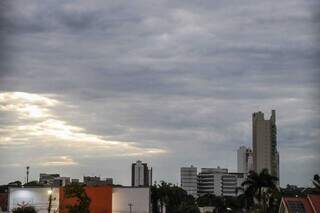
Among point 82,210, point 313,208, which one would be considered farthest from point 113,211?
point 313,208

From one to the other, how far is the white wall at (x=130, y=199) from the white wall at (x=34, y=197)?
398 inches

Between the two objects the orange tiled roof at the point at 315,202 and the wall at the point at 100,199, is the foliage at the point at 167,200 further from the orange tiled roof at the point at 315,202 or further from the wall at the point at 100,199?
the orange tiled roof at the point at 315,202

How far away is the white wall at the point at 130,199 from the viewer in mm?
119688

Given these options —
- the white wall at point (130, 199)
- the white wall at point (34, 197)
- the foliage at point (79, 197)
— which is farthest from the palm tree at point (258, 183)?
the white wall at point (34, 197)

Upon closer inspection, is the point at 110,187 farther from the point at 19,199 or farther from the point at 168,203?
the point at 168,203

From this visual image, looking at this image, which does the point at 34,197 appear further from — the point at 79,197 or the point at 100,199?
the point at 79,197

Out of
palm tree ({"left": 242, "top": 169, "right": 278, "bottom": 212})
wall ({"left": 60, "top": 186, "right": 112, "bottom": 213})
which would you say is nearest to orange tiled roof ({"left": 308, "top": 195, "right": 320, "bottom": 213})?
palm tree ({"left": 242, "top": 169, "right": 278, "bottom": 212})

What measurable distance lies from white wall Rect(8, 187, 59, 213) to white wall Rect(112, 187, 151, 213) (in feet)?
33.2

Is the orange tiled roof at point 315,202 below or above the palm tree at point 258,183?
below

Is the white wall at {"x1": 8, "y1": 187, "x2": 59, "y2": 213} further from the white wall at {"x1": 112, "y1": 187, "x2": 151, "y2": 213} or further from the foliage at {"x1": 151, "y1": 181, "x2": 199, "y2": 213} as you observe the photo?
the foliage at {"x1": 151, "y1": 181, "x2": 199, "y2": 213}

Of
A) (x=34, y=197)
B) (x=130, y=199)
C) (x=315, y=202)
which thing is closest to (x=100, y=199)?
(x=130, y=199)

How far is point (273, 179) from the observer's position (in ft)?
343

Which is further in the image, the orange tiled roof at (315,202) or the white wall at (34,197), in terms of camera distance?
A: the white wall at (34,197)

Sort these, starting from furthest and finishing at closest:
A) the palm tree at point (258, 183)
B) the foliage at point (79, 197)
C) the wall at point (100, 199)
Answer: the wall at point (100, 199) < the palm tree at point (258, 183) < the foliage at point (79, 197)
